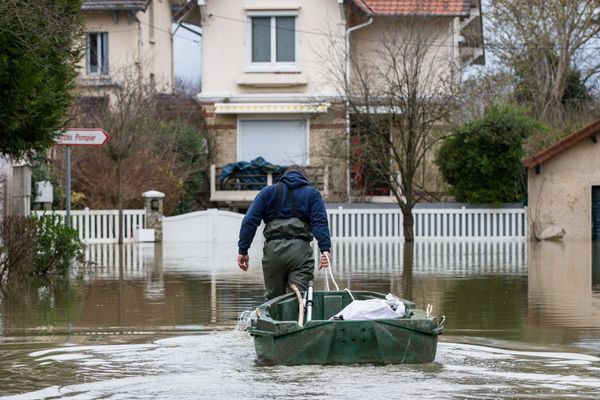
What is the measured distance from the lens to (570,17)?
45625mm

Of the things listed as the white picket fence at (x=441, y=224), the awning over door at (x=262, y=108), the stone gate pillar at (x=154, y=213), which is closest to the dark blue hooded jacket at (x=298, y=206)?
the stone gate pillar at (x=154, y=213)

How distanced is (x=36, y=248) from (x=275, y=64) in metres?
24.4

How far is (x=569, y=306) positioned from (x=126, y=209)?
21.7 metres

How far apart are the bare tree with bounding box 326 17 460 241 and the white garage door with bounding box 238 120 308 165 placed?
450 centimetres

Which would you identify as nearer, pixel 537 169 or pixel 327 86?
pixel 537 169

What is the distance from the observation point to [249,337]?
43.4ft

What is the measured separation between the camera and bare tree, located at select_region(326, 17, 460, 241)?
119ft

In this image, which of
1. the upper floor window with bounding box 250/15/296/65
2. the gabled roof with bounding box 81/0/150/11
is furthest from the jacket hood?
the gabled roof with bounding box 81/0/150/11

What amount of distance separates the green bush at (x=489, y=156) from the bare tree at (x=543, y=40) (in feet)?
24.5

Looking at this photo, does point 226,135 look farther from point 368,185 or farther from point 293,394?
point 293,394

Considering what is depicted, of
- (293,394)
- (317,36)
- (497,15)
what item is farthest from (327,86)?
(293,394)

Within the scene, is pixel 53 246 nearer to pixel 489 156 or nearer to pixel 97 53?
pixel 489 156

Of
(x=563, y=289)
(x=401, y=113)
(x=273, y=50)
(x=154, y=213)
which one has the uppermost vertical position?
(x=273, y=50)

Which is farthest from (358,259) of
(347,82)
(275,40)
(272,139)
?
(275,40)
